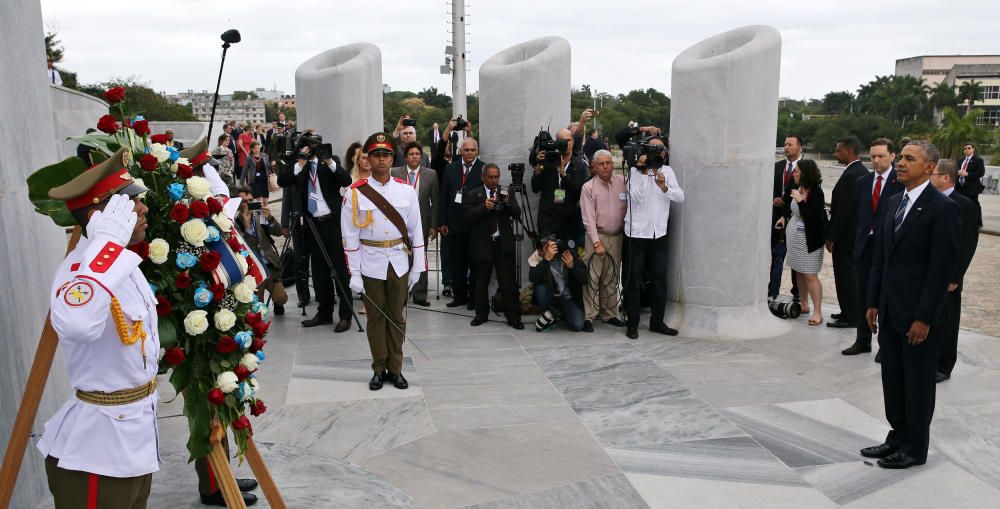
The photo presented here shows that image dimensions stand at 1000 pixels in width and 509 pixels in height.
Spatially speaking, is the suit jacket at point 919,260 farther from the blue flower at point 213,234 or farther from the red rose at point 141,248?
the red rose at point 141,248

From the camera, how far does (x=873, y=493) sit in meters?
4.29

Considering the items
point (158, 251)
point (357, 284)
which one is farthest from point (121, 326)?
point (357, 284)

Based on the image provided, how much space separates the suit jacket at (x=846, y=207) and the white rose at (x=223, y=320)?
5728mm

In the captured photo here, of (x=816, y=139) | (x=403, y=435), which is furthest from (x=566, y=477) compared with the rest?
(x=816, y=139)

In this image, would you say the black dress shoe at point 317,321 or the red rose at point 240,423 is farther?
the black dress shoe at point 317,321

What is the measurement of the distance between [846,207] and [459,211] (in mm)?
3634

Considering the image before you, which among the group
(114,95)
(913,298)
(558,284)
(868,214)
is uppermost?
(114,95)

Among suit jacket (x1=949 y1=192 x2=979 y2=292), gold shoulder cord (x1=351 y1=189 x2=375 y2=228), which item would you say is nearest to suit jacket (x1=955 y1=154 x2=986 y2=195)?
suit jacket (x1=949 y1=192 x2=979 y2=292)

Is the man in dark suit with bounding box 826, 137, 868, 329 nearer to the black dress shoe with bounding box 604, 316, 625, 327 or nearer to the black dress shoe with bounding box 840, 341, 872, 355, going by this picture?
the black dress shoe with bounding box 840, 341, 872, 355

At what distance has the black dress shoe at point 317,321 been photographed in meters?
7.88

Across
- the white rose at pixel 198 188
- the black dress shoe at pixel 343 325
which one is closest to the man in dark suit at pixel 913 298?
the white rose at pixel 198 188

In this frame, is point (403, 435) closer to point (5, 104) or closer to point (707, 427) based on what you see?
point (707, 427)

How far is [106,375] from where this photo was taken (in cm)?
287

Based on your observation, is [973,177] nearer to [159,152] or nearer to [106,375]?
[159,152]
